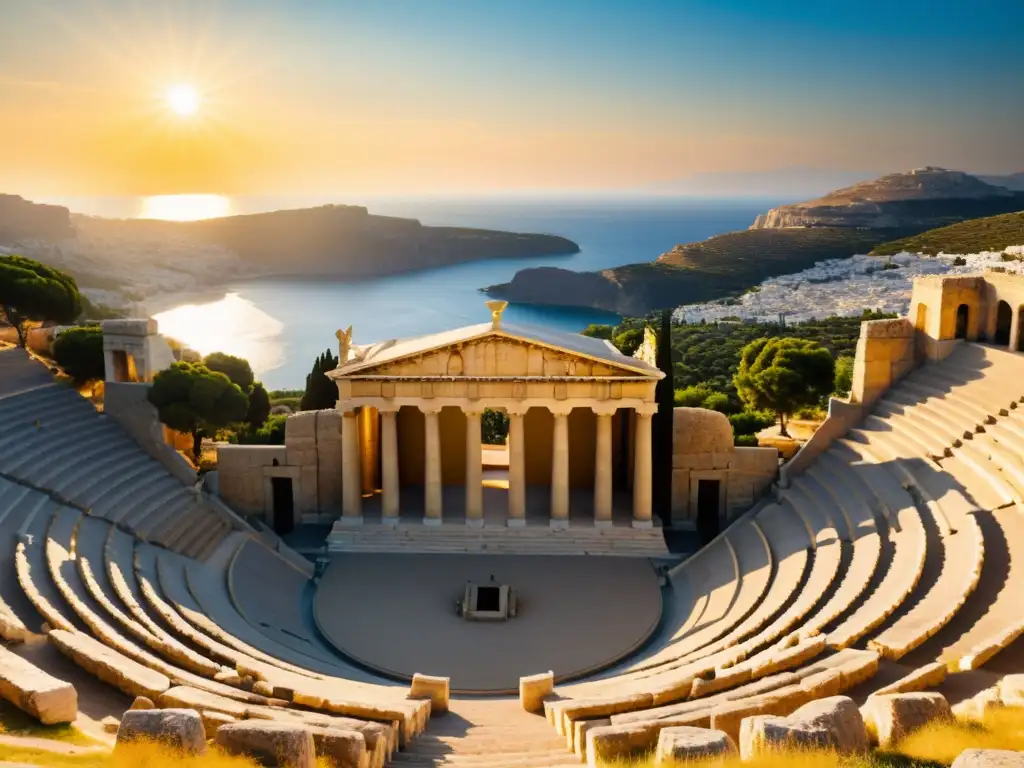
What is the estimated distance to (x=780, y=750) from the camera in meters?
8.84

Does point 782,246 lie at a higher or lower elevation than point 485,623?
higher

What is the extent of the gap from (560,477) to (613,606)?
229 inches

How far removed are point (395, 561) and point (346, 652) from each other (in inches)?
252

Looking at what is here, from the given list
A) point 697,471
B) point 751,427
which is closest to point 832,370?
point 751,427

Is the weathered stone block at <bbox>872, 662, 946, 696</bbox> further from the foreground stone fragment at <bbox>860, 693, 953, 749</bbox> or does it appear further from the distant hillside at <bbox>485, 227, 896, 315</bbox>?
the distant hillside at <bbox>485, 227, 896, 315</bbox>

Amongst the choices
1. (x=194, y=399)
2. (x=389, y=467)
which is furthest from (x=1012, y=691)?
(x=194, y=399)

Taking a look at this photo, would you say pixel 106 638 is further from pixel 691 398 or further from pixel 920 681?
pixel 691 398

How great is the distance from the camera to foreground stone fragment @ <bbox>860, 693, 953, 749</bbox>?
9.81m

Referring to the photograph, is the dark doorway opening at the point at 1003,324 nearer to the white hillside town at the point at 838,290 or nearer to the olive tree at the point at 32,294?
the olive tree at the point at 32,294

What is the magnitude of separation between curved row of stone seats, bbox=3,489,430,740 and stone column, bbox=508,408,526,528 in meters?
12.0

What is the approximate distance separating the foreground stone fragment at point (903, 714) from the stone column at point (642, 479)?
63.7 ft

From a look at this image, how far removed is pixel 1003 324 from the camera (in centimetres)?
2969

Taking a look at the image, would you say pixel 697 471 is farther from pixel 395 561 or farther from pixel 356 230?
pixel 356 230

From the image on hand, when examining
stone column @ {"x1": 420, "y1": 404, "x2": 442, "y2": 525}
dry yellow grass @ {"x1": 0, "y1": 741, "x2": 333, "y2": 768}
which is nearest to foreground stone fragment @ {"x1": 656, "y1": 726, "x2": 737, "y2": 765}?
dry yellow grass @ {"x1": 0, "y1": 741, "x2": 333, "y2": 768}
